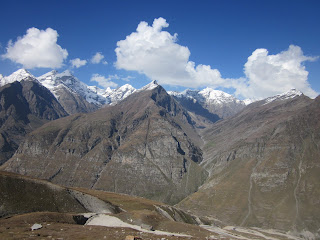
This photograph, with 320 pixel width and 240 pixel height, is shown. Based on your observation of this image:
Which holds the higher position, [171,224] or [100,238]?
[100,238]

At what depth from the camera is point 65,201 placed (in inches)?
4793

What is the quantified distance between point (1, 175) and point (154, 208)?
308ft

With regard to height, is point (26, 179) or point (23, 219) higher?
point (26, 179)

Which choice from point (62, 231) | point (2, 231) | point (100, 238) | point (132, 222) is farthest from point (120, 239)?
point (132, 222)

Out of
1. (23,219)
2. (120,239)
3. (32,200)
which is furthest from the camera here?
(32,200)

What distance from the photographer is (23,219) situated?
80.8 meters

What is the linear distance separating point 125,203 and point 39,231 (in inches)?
4587

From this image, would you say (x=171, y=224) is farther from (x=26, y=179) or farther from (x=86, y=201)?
(x=26, y=179)

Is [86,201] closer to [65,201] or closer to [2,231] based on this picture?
[65,201]

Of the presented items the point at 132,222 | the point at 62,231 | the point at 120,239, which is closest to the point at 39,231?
the point at 62,231

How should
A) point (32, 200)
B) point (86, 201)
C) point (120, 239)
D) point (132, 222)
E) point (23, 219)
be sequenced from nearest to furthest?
1. point (120, 239)
2. point (23, 219)
3. point (132, 222)
4. point (32, 200)
5. point (86, 201)

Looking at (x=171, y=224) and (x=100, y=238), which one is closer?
(x=100, y=238)

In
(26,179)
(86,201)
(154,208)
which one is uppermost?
(26,179)

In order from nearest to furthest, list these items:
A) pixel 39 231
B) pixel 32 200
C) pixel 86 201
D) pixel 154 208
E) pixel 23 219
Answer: pixel 39 231 < pixel 23 219 < pixel 32 200 < pixel 86 201 < pixel 154 208
